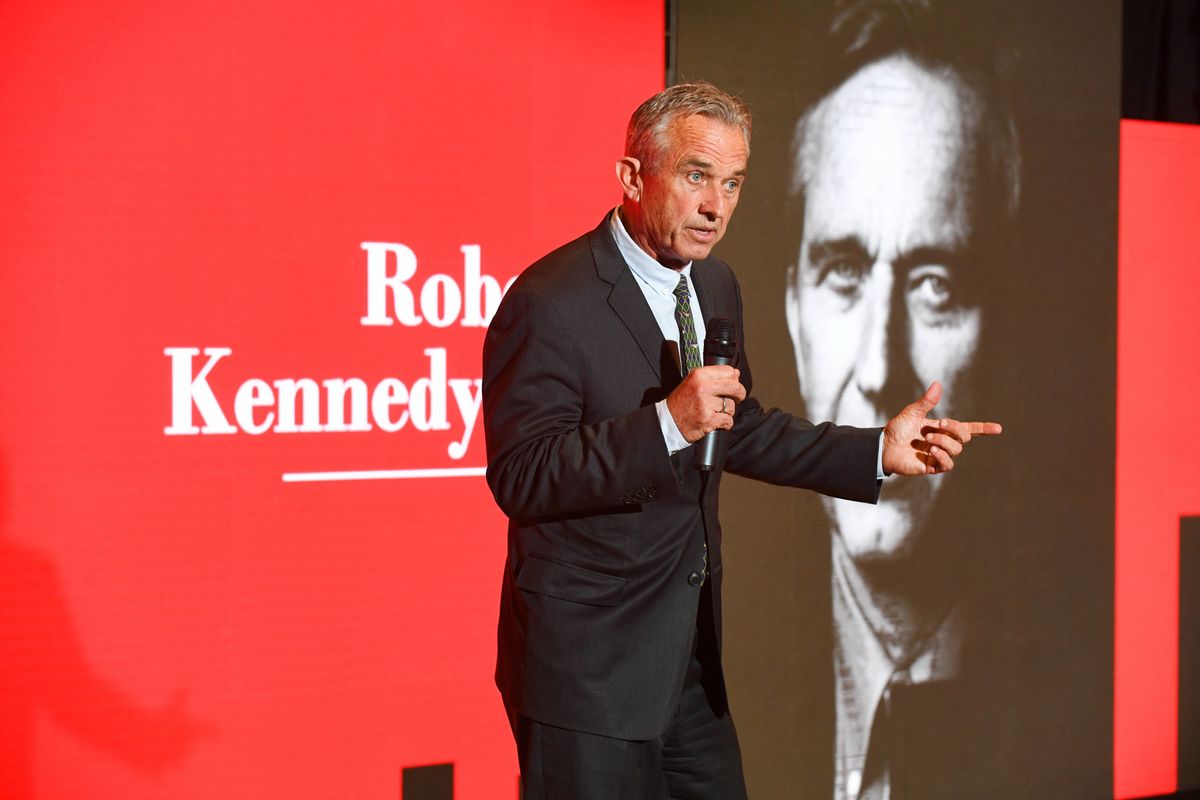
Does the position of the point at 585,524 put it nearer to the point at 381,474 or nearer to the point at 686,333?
the point at 686,333

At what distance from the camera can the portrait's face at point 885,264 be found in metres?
3.12

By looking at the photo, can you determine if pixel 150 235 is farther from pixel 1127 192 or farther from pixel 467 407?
pixel 1127 192

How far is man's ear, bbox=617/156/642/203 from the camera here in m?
1.88

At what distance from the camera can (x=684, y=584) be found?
1839 mm

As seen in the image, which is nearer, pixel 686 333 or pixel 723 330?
pixel 723 330

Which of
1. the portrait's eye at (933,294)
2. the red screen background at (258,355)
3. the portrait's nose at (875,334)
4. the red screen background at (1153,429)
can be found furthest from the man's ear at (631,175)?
the red screen background at (1153,429)

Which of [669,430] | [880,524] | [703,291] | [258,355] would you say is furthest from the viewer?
[880,524]

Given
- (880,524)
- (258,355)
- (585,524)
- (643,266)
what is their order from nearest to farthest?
(585,524) < (643,266) < (258,355) < (880,524)

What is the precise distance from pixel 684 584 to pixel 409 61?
1.52m

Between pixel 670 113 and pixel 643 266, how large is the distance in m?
0.26

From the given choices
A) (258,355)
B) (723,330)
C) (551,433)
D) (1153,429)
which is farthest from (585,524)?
(1153,429)

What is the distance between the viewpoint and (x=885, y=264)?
3213 millimetres

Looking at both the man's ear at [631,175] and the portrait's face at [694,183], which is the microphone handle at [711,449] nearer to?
the portrait's face at [694,183]

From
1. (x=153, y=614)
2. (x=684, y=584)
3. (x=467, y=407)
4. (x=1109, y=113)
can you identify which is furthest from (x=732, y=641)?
(x=1109, y=113)
